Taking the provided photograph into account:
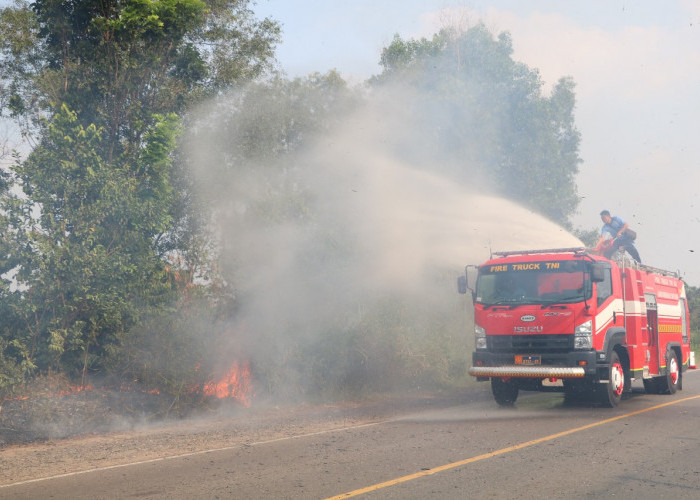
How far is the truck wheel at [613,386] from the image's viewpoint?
13.4m

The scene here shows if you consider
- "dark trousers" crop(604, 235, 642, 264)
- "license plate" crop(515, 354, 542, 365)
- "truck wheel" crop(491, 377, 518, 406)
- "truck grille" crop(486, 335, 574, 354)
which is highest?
"dark trousers" crop(604, 235, 642, 264)

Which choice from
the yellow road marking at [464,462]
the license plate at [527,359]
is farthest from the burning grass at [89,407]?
the yellow road marking at [464,462]

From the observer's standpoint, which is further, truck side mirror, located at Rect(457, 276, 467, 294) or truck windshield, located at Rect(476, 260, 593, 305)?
truck side mirror, located at Rect(457, 276, 467, 294)

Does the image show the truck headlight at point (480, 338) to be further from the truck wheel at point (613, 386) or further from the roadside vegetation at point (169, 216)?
the roadside vegetation at point (169, 216)

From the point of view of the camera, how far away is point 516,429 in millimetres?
11008

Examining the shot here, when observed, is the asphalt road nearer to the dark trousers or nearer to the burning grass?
the burning grass

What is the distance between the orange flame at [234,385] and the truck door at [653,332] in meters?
8.96

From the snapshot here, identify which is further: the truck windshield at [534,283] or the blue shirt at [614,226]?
the blue shirt at [614,226]

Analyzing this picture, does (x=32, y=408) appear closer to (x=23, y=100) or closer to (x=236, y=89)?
(x=23, y=100)

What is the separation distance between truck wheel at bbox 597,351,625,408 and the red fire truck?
18mm

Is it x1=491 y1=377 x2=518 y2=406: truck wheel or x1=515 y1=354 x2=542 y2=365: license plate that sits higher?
x1=515 y1=354 x2=542 y2=365: license plate

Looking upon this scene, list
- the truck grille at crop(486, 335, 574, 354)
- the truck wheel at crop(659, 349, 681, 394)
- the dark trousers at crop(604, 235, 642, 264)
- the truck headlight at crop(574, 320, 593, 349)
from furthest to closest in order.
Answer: the truck wheel at crop(659, 349, 681, 394)
the dark trousers at crop(604, 235, 642, 264)
the truck grille at crop(486, 335, 574, 354)
the truck headlight at crop(574, 320, 593, 349)

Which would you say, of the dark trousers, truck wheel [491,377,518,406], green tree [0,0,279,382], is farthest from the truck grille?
green tree [0,0,279,382]

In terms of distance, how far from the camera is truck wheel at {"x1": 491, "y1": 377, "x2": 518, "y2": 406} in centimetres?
1434
